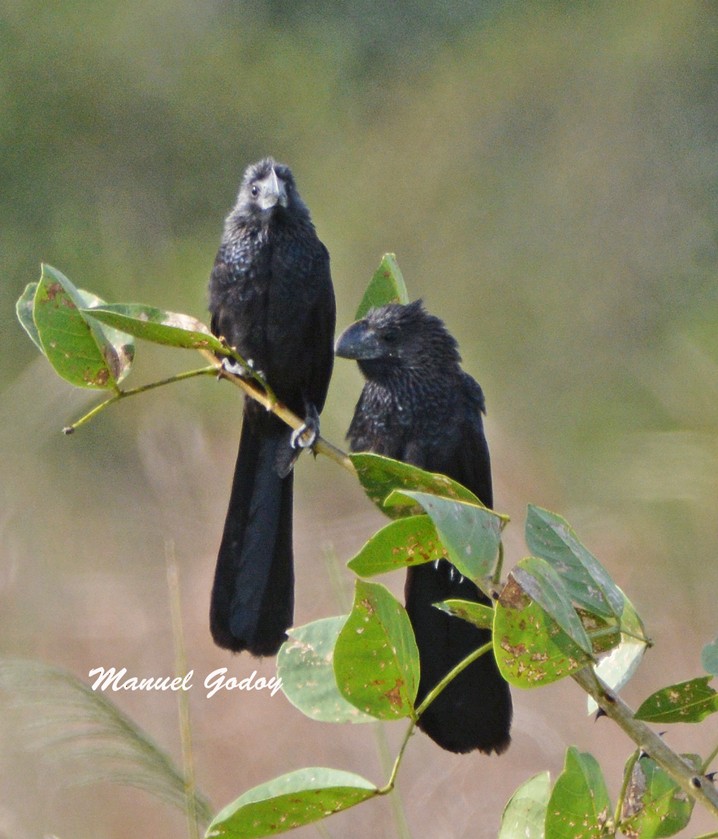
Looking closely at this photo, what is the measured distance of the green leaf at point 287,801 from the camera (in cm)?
92

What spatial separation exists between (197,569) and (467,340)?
6.18 feet

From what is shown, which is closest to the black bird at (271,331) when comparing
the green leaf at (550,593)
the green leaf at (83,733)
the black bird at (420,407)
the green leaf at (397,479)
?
the black bird at (420,407)

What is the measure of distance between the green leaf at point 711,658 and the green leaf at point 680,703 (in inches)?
1.4

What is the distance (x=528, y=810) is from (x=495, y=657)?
23cm

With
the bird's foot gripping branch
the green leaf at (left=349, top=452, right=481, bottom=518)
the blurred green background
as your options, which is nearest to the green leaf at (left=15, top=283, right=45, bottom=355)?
the bird's foot gripping branch

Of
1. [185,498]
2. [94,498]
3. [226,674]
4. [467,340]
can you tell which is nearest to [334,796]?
[226,674]

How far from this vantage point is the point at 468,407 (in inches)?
106

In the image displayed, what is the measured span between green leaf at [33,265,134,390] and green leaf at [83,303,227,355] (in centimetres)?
6

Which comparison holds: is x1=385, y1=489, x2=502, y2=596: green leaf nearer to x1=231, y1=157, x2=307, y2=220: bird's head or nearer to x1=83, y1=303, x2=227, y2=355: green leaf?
x1=83, y1=303, x2=227, y2=355: green leaf

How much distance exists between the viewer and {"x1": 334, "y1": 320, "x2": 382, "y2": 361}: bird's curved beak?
254 centimetres

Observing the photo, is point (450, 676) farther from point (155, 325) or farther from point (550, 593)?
point (155, 325)

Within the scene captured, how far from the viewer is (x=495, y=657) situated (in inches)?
39.6

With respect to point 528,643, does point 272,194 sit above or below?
above

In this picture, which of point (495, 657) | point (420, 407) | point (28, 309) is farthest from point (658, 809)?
point (420, 407)
